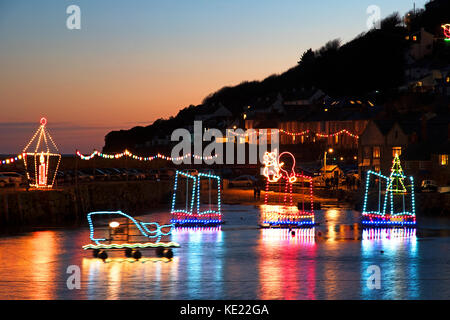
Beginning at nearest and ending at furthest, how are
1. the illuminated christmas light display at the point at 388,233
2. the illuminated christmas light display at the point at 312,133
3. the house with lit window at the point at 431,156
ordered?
the illuminated christmas light display at the point at 388,233 < the house with lit window at the point at 431,156 < the illuminated christmas light display at the point at 312,133

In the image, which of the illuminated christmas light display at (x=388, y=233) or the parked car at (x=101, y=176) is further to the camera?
the parked car at (x=101, y=176)

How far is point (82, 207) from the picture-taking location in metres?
63.5

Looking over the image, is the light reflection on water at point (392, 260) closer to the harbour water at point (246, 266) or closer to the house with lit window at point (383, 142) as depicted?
the harbour water at point (246, 266)

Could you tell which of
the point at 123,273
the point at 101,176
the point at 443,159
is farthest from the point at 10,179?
the point at 443,159

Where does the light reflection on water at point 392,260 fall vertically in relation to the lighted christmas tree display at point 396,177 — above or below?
below

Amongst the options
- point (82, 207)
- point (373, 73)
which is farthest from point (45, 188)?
point (373, 73)
